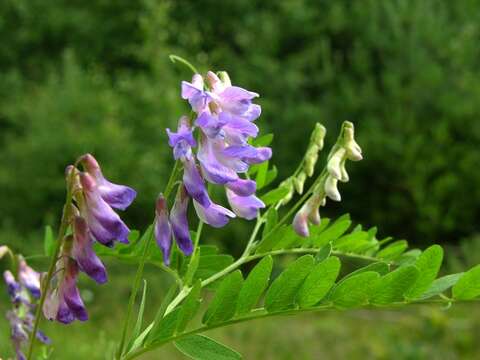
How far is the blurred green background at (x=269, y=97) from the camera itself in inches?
295

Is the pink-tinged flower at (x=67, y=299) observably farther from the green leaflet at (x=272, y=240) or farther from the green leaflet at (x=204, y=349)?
the green leaflet at (x=272, y=240)

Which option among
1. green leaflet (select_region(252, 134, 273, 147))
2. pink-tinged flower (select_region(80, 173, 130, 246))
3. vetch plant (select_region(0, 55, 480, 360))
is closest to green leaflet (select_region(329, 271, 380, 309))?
vetch plant (select_region(0, 55, 480, 360))

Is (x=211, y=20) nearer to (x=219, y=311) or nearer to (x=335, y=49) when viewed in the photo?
(x=335, y=49)

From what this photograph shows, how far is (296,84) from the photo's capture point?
8.75m

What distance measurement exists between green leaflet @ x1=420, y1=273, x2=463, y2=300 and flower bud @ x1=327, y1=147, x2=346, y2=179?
6.0 inches

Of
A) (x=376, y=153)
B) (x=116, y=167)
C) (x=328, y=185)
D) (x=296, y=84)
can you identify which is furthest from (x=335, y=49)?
(x=328, y=185)

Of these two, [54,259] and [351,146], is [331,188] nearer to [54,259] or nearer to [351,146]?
[351,146]

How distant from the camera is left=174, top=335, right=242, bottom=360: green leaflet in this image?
750 millimetres

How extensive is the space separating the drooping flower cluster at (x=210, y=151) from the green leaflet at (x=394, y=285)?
6.1 inches

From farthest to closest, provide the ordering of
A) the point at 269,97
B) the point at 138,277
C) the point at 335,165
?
1. the point at 269,97
2. the point at 335,165
3. the point at 138,277

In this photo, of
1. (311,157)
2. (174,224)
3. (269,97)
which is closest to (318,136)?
(311,157)

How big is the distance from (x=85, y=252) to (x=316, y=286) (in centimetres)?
21

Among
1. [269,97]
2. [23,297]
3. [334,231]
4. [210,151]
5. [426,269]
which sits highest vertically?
[210,151]

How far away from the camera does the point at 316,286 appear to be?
2.63 ft
